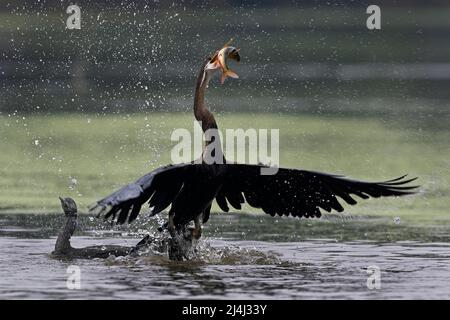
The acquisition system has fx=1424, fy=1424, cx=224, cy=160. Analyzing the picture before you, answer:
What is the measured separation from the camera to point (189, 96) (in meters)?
18.7

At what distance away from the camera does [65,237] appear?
10.9m

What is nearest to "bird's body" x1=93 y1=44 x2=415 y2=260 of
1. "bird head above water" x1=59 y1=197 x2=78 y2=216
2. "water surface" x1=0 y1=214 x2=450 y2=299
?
"water surface" x1=0 y1=214 x2=450 y2=299

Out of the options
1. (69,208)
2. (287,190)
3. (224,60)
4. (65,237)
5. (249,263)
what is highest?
(224,60)

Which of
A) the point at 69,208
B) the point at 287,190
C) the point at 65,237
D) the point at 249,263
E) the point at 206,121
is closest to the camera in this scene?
the point at 249,263

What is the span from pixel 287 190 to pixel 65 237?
5.75 ft

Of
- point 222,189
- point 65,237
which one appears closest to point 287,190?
point 222,189

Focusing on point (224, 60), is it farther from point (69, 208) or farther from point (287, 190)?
point (69, 208)

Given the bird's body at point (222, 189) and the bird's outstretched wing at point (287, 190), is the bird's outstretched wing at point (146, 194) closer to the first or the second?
the bird's body at point (222, 189)

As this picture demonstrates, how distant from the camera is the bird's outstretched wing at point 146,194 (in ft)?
31.5

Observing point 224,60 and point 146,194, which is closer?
point 146,194
